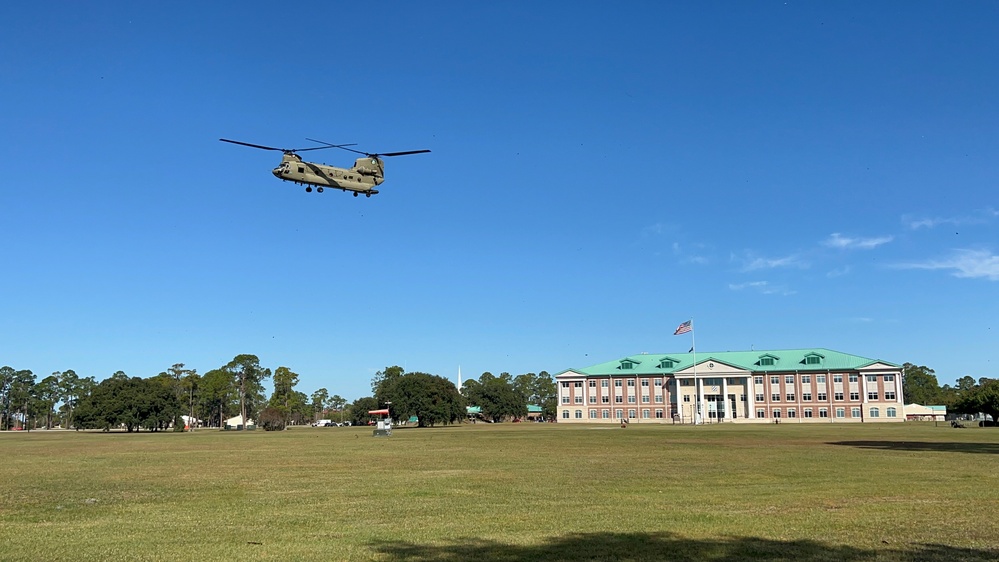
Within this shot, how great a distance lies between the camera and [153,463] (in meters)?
35.3

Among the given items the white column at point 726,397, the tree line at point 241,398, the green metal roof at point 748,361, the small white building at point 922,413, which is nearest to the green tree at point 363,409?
the tree line at point 241,398

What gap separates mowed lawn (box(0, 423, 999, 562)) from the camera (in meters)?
12.0

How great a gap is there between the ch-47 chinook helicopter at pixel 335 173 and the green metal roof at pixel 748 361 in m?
102

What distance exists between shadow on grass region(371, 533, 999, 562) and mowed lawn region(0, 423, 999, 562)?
4cm

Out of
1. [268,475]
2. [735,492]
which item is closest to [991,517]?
[735,492]

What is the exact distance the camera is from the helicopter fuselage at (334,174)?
47.1 m

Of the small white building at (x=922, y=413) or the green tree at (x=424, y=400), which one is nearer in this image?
the green tree at (x=424, y=400)

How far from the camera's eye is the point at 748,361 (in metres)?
154

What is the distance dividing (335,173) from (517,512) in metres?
36.0

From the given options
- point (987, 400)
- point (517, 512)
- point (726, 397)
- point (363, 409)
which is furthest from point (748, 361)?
point (517, 512)

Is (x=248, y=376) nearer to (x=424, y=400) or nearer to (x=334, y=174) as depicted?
(x=424, y=400)

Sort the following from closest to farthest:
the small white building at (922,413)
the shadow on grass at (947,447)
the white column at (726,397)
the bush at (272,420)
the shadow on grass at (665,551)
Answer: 1. the shadow on grass at (665,551)
2. the shadow on grass at (947,447)
3. the bush at (272,420)
4. the small white building at (922,413)
5. the white column at (726,397)

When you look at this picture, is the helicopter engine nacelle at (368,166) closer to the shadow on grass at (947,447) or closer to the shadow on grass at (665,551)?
the shadow on grass at (947,447)

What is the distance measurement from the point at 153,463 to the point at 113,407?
288ft
